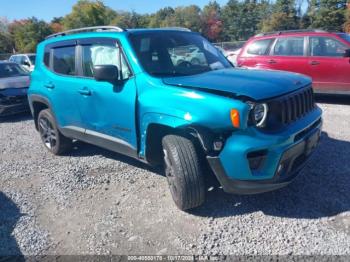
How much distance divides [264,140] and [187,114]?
733mm

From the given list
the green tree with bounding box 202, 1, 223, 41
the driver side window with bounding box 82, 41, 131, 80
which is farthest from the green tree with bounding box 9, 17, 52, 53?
the driver side window with bounding box 82, 41, 131, 80

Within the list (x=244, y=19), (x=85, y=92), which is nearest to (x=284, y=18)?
(x=244, y=19)

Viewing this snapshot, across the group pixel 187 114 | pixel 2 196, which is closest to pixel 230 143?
pixel 187 114

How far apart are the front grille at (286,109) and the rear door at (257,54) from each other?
494 centimetres

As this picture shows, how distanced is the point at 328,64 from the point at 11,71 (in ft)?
28.9

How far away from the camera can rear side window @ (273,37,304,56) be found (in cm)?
784

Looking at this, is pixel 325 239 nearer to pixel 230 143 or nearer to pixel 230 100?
pixel 230 143

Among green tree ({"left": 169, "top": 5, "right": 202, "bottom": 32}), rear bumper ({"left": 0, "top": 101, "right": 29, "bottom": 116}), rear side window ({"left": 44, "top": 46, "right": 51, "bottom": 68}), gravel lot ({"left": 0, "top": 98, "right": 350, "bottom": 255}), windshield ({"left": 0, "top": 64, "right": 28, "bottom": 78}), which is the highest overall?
green tree ({"left": 169, "top": 5, "right": 202, "bottom": 32})

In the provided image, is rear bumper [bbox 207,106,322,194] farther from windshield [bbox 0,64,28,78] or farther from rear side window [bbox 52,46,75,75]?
windshield [bbox 0,64,28,78]

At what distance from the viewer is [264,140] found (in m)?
2.81

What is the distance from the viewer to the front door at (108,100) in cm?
365

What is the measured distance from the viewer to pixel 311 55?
769 cm

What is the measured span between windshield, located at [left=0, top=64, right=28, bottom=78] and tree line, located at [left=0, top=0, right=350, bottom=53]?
139 ft

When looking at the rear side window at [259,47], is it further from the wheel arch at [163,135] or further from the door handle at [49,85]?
the wheel arch at [163,135]
